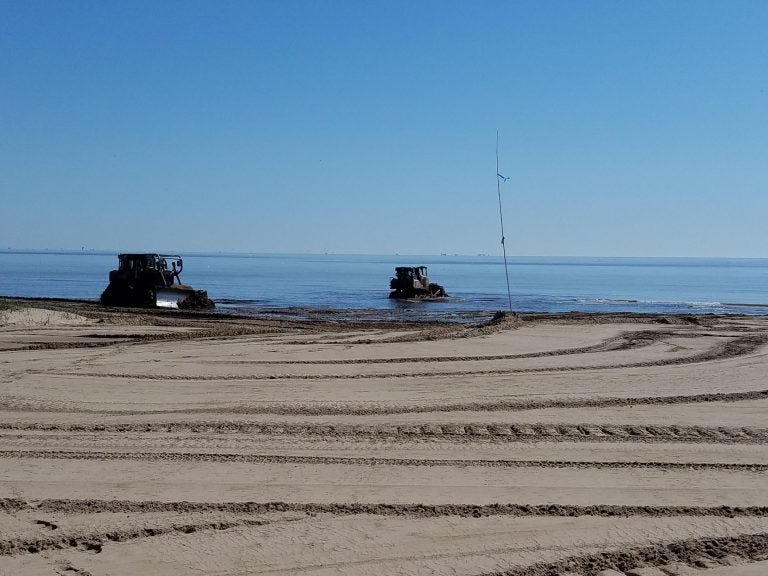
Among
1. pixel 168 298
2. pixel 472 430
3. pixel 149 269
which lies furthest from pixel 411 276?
pixel 472 430

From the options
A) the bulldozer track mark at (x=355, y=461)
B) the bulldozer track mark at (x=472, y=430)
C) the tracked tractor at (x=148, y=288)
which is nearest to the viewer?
the bulldozer track mark at (x=355, y=461)

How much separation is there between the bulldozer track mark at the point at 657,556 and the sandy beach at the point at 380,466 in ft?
0.05

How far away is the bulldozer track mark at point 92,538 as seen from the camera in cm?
493

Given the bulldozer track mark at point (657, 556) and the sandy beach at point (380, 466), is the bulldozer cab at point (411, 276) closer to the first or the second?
the sandy beach at point (380, 466)

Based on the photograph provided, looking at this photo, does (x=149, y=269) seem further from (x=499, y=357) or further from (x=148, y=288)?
(x=499, y=357)

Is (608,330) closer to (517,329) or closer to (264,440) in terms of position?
(517,329)

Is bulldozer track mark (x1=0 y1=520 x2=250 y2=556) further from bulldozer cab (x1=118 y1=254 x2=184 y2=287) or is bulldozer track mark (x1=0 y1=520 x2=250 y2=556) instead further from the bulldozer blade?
bulldozer cab (x1=118 y1=254 x2=184 y2=287)

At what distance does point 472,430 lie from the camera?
8.34m

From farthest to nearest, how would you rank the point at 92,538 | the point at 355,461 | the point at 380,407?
the point at 380,407
the point at 355,461
the point at 92,538

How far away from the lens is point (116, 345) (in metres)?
16.3

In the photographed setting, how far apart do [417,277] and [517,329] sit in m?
26.5

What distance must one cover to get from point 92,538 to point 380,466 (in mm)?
2528

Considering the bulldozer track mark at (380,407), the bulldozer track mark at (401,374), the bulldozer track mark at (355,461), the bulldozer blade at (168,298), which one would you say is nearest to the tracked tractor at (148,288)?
the bulldozer blade at (168,298)

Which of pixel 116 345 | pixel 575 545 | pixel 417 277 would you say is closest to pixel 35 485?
pixel 575 545
